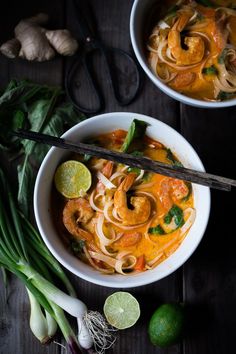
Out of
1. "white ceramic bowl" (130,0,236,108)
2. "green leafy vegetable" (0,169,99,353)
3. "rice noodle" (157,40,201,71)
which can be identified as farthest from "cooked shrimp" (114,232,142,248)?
"rice noodle" (157,40,201,71)

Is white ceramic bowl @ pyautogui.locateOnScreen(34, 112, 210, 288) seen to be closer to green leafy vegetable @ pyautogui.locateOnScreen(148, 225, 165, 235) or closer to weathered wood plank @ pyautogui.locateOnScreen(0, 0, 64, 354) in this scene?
green leafy vegetable @ pyautogui.locateOnScreen(148, 225, 165, 235)

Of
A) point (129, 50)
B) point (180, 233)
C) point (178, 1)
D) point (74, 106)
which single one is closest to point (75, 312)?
point (180, 233)

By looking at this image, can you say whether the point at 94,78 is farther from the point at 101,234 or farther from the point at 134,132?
the point at 101,234

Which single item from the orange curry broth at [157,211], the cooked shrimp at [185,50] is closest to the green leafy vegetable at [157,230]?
the orange curry broth at [157,211]

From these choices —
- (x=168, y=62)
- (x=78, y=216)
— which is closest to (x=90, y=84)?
(x=168, y=62)

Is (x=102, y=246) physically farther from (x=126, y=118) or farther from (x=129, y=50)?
(x=129, y=50)
